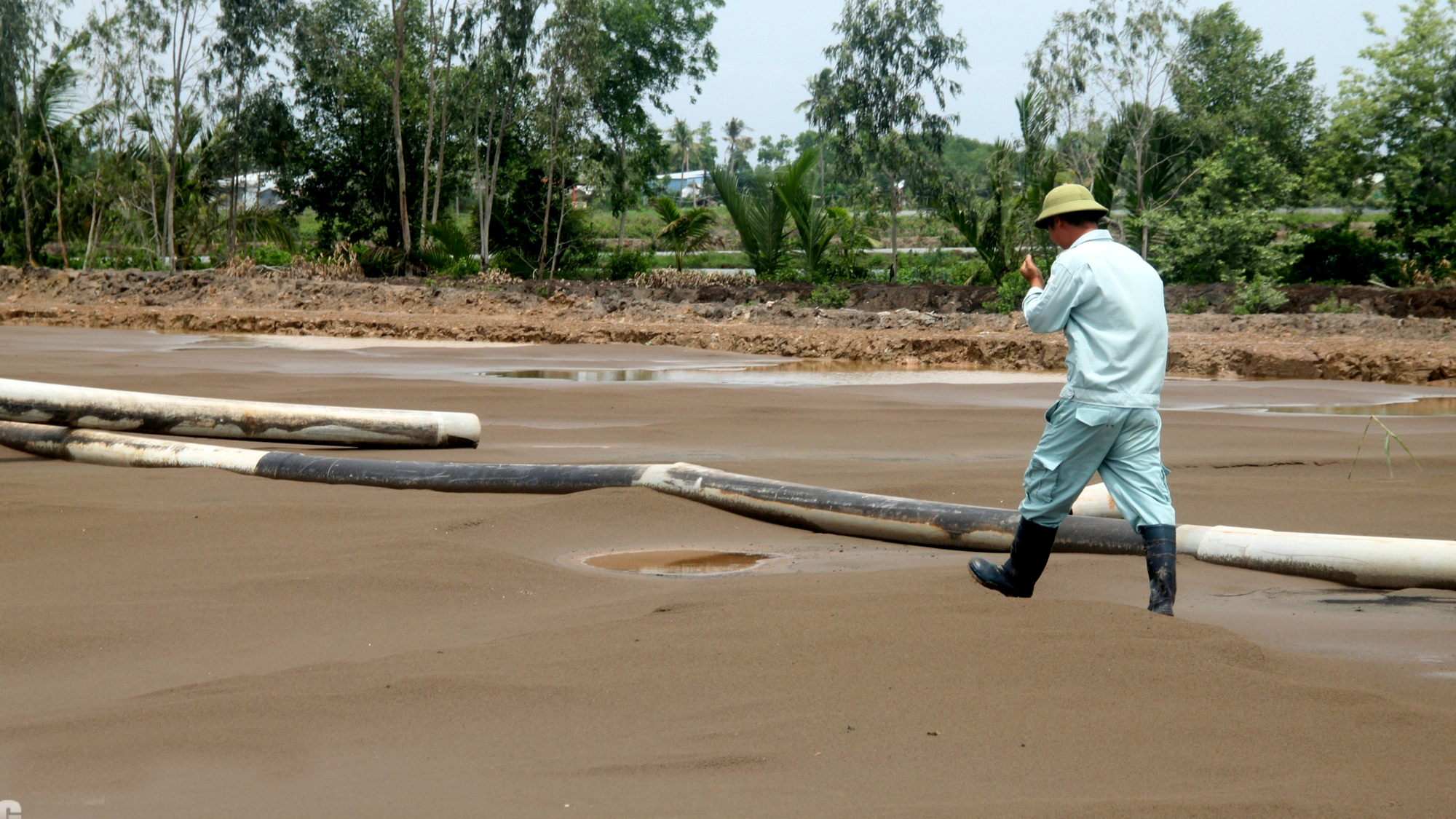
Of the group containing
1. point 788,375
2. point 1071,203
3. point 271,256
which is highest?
point 1071,203

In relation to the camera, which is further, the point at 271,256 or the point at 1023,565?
the point at 271,256

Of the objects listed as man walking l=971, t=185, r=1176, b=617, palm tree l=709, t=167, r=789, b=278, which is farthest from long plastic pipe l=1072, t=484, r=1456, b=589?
palm tree l=709, t=167, r=789, b=278

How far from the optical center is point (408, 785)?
2.69 m

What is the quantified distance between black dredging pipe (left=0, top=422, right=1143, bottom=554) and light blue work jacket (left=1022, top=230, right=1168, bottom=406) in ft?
3.77

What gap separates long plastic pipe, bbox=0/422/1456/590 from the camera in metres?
4.57

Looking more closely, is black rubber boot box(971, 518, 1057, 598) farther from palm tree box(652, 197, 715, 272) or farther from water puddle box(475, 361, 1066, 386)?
palm tree box(652, 197, 715, 272)

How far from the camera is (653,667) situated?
3.47 metres

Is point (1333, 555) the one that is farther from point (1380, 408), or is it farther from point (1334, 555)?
point (1380, 408)

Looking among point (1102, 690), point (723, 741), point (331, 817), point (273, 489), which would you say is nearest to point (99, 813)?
point (331, 817)

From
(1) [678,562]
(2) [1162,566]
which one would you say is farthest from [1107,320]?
(1) [678,562]

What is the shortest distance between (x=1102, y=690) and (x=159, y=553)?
365 centimetres

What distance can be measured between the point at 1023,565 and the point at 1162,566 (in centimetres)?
46

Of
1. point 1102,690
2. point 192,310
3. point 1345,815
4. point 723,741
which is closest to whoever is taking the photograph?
point 1345,815

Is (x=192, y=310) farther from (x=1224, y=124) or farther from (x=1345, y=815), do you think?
(x=1345, y=815)
